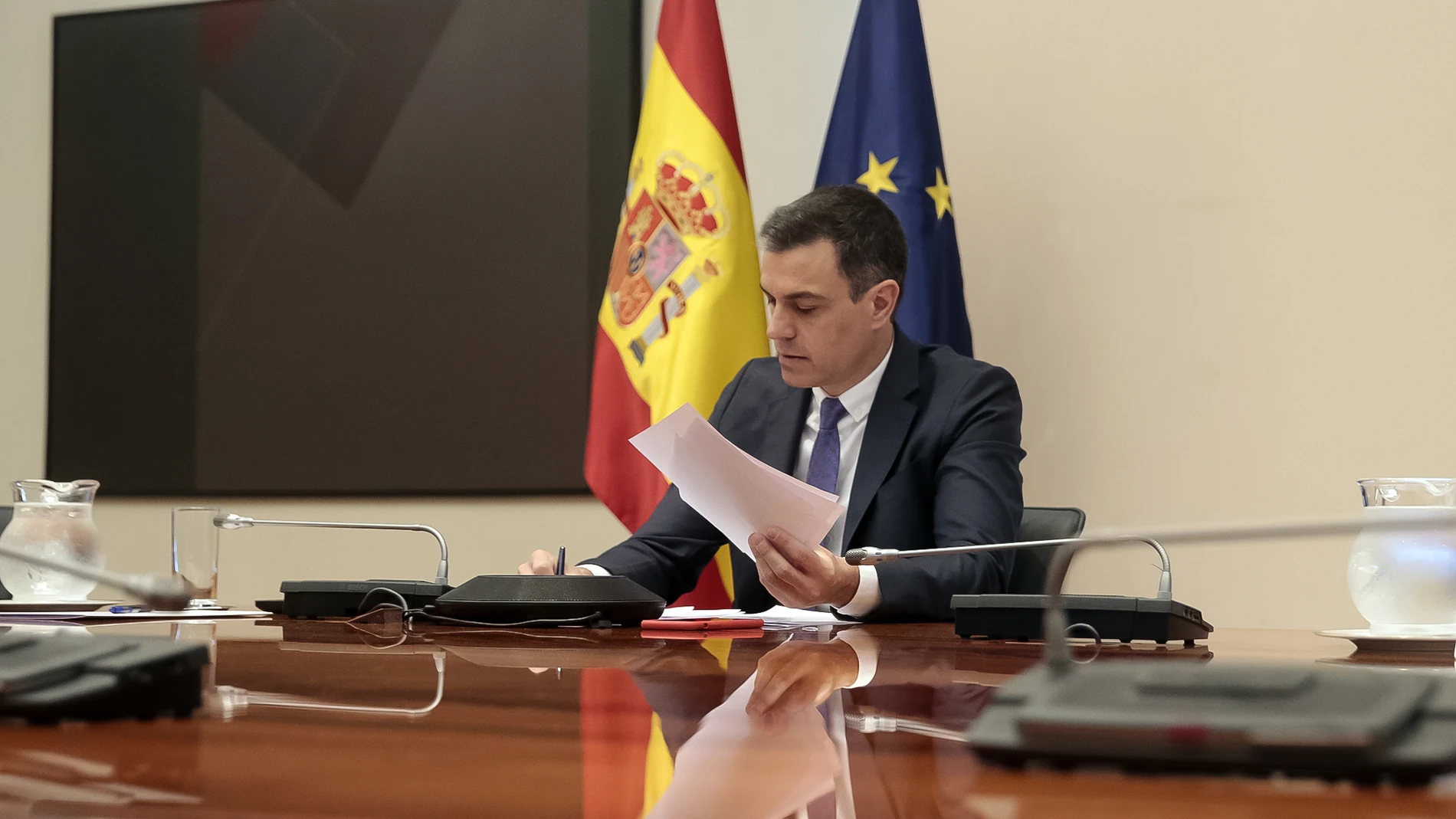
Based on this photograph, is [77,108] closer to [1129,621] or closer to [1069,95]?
[1069,95]

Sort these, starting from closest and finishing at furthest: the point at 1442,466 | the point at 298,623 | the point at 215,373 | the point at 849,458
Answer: the point at 298,623
the point at 849,458
the point at 1442,466
the point at 215,373

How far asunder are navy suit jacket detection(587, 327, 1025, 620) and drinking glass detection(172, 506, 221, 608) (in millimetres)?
732

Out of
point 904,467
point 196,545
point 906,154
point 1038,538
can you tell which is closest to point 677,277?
point 906,154

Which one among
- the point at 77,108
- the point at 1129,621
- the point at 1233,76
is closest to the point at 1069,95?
the point at 1233,76

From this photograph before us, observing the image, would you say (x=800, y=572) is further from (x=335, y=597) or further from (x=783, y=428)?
(x=783, y=428)

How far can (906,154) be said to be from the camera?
3062 mm

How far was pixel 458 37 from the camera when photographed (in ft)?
12.3

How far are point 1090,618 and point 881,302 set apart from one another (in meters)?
1.36

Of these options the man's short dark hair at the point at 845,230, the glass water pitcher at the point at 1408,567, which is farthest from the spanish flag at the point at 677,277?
the glass water pitcher at the point at 1408,567

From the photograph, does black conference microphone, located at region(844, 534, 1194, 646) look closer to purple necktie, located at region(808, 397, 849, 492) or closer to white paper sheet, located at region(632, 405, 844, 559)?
white paper sheet, located at region(632, 405, 844, 559)

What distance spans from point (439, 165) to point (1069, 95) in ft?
5.75

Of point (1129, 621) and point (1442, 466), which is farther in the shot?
point (1442, 466)

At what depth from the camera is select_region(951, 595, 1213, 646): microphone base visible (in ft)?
4.04

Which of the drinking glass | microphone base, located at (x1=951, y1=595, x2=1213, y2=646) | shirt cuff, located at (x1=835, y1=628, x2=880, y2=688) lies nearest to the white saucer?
microphone base, located at (x1=951, y1=595, x2=1213, y2=646)
